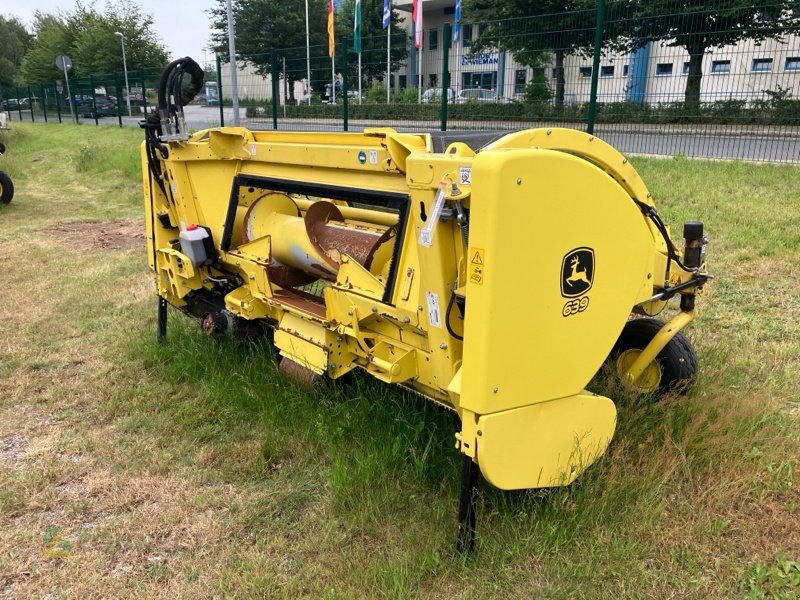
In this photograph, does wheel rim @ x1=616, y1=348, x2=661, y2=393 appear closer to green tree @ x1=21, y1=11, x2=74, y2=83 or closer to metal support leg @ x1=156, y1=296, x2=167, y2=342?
metal support leg @ x1=156, y1=296, x2=167, y2=342

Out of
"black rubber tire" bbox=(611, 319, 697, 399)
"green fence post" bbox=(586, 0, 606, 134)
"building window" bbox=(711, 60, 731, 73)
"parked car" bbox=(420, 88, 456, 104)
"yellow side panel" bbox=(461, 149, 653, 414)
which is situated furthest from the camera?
"parked car" bbox=(420, 88, 456, 104)

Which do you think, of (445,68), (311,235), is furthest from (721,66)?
(311,235)

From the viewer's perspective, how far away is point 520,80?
955 centimetres

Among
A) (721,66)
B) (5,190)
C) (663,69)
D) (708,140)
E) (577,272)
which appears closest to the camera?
(577,272)

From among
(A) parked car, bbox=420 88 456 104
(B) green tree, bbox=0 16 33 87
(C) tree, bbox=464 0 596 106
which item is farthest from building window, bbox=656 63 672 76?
(B) green tree, bbox=0 16 33 87

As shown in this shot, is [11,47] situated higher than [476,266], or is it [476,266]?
[11,47]

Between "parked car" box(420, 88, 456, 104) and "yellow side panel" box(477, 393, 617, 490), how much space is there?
8461 mm

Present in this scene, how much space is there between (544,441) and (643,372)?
124 cm

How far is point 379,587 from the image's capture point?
2.29 m

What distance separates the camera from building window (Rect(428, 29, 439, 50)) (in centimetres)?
1137

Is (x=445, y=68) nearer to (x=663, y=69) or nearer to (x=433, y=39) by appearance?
(x=433, y=39)

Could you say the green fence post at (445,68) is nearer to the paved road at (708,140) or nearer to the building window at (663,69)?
the paved road at (708,140)

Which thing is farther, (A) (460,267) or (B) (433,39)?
(B) (433,39)

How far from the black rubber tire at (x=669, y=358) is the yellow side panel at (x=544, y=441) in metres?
0.83
